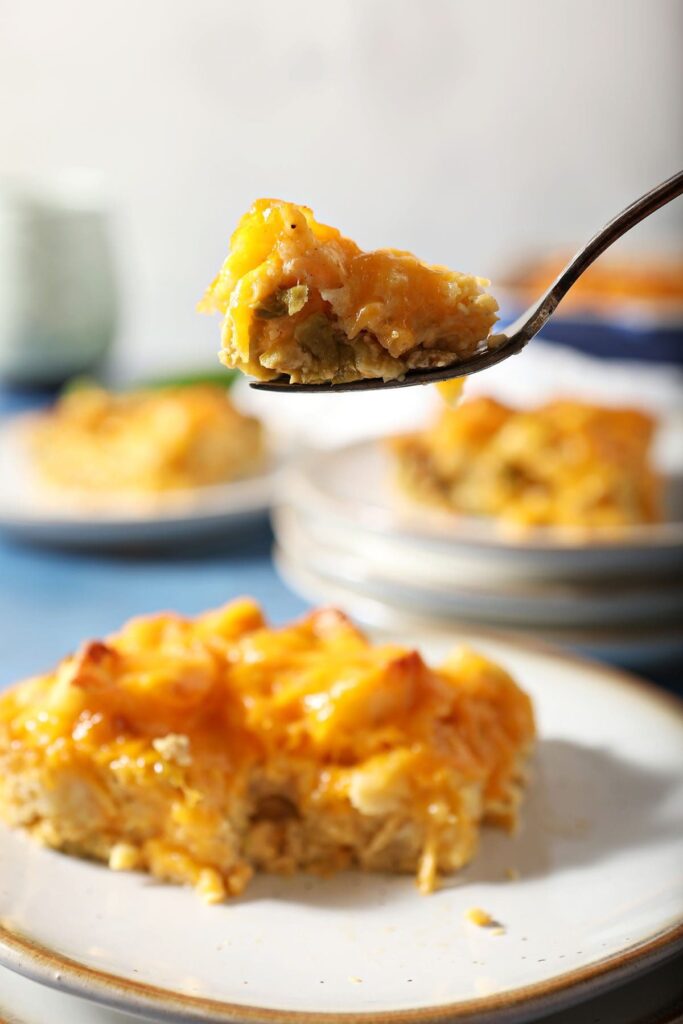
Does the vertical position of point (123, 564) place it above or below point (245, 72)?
below

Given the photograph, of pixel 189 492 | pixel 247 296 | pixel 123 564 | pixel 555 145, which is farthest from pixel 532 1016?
pixel 555 145

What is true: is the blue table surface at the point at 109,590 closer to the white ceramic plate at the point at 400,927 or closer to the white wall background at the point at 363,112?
the white ceramic plate at the point at 400,927

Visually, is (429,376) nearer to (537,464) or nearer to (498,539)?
(498,539)


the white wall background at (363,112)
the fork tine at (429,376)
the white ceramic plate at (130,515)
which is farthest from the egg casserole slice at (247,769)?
the white wall background at (363,112)

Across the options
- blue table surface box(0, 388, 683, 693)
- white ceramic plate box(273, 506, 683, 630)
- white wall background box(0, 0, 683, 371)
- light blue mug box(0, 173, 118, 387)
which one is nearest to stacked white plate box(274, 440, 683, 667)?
white ceramic plate box(273, 506, 683, 630)

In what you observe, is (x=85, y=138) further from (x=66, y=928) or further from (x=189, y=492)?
(x=66, y=928)

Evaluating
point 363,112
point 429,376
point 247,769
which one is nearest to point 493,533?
point 247,769
